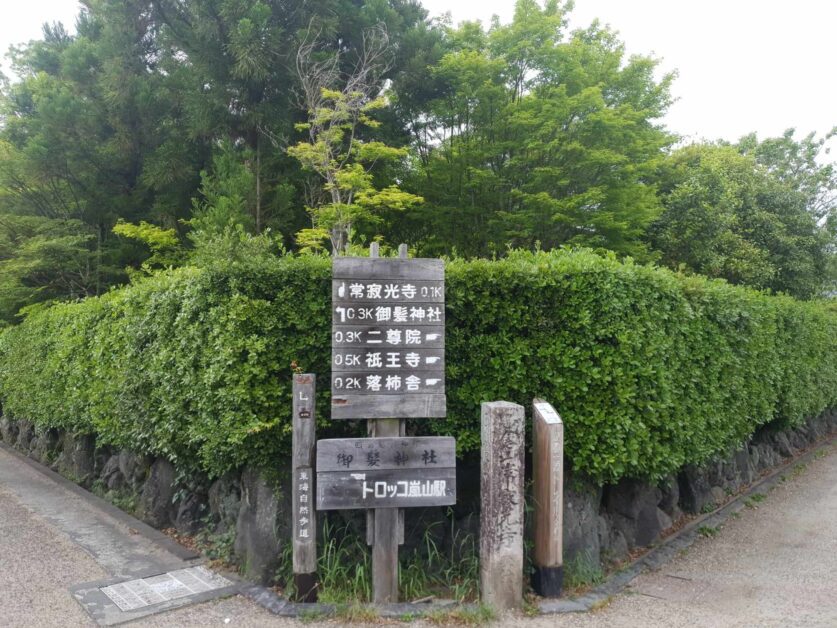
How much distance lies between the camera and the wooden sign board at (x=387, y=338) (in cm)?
507

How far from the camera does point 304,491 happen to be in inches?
196

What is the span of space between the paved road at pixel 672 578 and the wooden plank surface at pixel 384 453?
3.90 feet

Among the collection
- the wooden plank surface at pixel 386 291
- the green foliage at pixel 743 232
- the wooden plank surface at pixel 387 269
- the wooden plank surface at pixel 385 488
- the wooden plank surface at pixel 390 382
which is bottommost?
the wooden plank surface at pixel 385 488

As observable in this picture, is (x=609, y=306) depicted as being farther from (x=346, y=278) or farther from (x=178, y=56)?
(x=178, y=56)

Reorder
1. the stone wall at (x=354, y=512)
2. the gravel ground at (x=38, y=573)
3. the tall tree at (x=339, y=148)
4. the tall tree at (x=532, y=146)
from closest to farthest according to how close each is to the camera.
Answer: the gravel ground at (x=38, y=573) < the stone wall at (x=354, y=512) < the tall tree at (x=339, y=148) < the tall tree at (x=532, y=146)

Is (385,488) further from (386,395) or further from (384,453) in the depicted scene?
(386,395)

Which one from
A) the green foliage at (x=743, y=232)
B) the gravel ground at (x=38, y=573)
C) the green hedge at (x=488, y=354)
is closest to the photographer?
the gravel ground at (x=38, y=573)

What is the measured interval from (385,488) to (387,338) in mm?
1219

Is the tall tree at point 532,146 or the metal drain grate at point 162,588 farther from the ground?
the tall tree at point 532,146

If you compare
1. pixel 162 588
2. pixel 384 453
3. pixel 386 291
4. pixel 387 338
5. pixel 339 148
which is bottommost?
pixel 162 588

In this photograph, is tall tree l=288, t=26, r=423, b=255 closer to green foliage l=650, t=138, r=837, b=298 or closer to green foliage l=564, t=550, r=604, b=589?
green foliage l=650, t=138, r=837, b=298

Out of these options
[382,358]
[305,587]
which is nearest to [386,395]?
[382,358]

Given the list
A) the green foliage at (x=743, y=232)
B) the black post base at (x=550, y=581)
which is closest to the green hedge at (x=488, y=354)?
the black post base at (x=550, y=581)

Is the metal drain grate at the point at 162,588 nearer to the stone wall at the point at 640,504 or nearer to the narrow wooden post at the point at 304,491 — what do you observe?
the narrow wooden post at the point at 304,491
